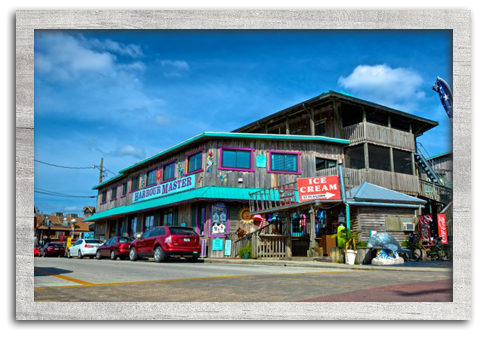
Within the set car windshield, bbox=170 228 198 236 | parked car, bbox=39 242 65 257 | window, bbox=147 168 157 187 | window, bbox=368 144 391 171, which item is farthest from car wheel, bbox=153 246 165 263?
window, bbox=368 144 391 171

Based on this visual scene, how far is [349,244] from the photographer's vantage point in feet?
51.5

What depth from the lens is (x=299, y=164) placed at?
80.1 ft

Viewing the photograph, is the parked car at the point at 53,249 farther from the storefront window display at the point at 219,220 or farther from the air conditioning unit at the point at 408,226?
the air conditioning unit at the point at 408,226

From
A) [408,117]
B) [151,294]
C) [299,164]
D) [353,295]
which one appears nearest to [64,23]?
[151,294]

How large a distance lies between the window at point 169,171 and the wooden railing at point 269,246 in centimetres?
880

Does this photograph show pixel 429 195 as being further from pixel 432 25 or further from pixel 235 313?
pixel 235 313

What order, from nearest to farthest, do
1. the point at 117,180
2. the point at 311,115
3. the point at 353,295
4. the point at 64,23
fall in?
the point at 64,23 → the point at 353,295 → the point at 311,115 → the point at 117,180

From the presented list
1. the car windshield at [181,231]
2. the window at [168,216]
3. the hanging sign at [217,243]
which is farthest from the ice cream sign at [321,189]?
the window at [168,216]

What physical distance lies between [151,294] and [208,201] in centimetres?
1584

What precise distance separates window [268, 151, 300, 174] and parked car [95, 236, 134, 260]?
8.75m

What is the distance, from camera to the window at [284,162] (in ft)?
78.9

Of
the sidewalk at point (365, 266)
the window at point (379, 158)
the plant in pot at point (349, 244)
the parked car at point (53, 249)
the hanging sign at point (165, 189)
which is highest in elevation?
the window at point (379, 158)

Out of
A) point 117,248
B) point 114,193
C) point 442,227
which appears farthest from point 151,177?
point 442,227

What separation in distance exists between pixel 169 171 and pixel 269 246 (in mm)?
10124
